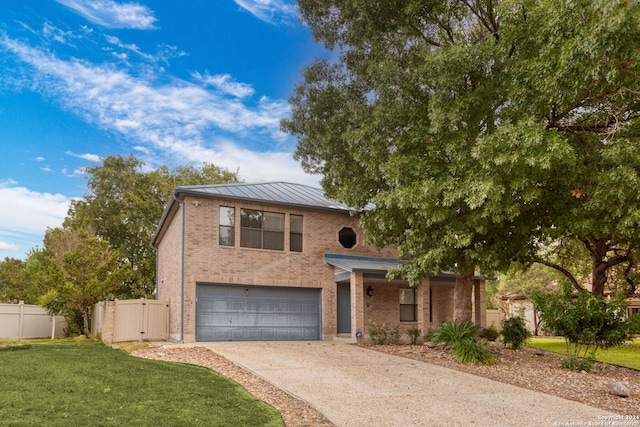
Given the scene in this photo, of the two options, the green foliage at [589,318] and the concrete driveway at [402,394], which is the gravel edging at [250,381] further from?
the green foliage at [589,318]

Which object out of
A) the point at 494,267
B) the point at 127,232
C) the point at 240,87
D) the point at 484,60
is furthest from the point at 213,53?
the point at 127,232

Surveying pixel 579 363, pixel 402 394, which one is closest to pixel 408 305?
pixel 579 363

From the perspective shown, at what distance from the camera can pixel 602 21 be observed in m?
9.29

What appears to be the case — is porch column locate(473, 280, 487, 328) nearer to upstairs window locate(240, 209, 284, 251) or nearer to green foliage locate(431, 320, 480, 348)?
green foliage locate(431, 320, 480, 348)

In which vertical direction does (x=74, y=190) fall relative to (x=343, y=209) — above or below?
above

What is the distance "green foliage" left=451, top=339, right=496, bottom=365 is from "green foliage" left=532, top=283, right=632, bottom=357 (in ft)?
5.76

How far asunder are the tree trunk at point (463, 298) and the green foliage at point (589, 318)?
321 cm

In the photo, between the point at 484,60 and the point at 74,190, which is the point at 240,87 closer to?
the point at 484,60

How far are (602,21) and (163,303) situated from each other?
1617cm

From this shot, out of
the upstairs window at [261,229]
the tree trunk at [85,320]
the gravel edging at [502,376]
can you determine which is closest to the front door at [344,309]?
the upstairs window at [261,229]

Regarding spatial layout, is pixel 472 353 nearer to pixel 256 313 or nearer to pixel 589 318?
pixel 589 318

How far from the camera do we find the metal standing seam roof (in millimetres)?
18359

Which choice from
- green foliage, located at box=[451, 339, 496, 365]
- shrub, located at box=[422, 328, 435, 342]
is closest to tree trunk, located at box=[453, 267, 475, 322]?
green foliage, located at box=[451, 339, 496, 365]

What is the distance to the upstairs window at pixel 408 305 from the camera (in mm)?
21281
